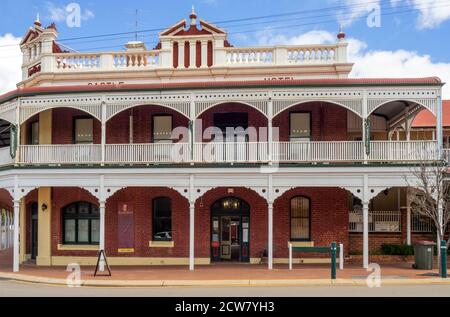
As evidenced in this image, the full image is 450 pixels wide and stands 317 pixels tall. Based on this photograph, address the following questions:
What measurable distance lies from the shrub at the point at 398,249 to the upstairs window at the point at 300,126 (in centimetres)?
561

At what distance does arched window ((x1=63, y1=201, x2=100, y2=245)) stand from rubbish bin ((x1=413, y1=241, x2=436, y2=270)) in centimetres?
1300

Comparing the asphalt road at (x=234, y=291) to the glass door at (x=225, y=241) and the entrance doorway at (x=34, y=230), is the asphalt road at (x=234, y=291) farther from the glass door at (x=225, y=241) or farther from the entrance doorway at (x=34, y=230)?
the entrance doorway at (x=34, y=230)

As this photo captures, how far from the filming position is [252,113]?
23453mm

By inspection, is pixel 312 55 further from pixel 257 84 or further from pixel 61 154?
pixel 61 154

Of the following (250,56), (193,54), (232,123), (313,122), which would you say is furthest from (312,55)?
(193,54)

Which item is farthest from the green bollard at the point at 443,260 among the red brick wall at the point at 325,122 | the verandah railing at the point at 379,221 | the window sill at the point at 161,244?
the window sill at the point at 161,244

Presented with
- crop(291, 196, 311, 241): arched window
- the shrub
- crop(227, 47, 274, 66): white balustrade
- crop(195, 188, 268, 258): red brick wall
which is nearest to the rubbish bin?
the shrub

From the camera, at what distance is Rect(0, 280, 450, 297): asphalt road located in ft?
47.8

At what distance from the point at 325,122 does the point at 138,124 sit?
25.9 ft

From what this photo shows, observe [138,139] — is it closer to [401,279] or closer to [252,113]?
[252,113]

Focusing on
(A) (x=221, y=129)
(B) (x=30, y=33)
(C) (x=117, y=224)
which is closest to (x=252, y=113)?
(A) (x=221, y=129)

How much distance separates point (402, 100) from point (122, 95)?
34.7 ft

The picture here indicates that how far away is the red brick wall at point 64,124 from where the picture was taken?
24078mm

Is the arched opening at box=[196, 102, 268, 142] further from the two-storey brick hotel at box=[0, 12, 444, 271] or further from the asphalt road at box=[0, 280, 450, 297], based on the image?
the asphalt road at box=[0, 280, 450, 297]
